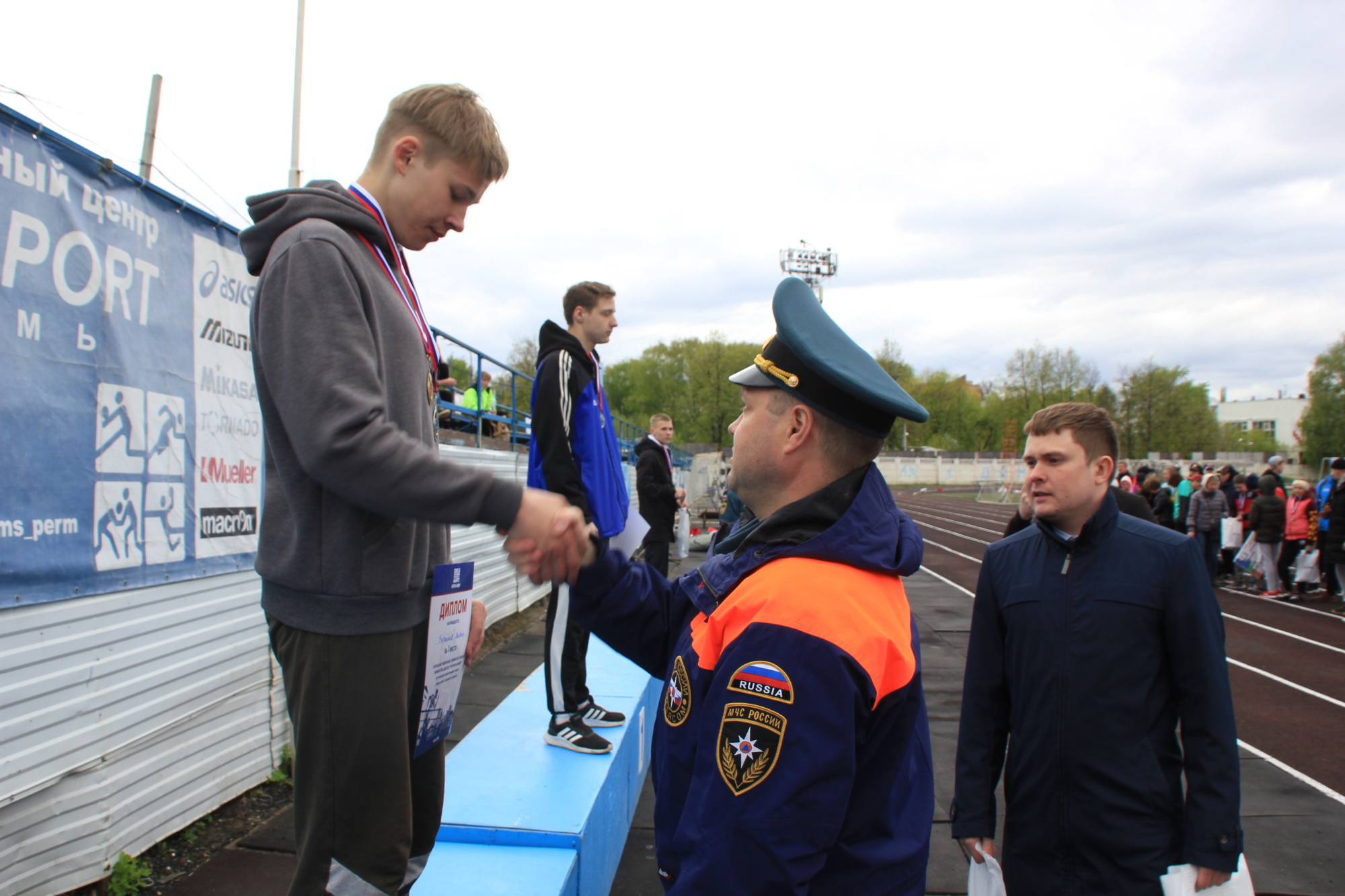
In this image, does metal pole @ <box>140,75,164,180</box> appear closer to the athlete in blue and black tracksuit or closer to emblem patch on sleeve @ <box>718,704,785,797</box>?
the athlete in blue and black tracksuit

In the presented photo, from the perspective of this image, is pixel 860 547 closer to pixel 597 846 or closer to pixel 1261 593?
pixel 597 846

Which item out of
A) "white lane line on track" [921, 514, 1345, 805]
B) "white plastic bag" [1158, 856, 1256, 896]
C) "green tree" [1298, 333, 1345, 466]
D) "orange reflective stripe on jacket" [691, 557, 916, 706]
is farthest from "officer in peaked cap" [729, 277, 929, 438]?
"green tree" [1298, 333, 1345, 466]

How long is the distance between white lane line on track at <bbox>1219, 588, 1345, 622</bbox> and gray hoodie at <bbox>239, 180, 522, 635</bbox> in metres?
13.7

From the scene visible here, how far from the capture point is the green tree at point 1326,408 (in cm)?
5022

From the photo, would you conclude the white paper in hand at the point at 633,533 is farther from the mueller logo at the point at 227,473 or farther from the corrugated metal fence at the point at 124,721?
the mueller logo at the point at 227,473

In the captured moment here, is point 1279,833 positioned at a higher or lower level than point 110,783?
lower

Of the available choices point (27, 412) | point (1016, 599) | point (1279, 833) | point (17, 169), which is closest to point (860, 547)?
point (1016, 599)

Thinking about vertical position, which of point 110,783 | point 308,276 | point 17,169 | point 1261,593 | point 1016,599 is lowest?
point 1261,593

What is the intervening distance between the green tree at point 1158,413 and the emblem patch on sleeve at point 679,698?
5906cm

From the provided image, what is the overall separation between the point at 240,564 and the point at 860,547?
12.4 ft

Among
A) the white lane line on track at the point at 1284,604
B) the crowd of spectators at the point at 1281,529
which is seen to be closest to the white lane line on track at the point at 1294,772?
the crowd of spectators at the point at 1281,529

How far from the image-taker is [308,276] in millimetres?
1336

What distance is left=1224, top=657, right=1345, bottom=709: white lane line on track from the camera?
6.91 meters

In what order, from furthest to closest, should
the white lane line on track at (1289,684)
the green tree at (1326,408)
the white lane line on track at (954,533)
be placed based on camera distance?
the green tree at (1326,408)
the white lane line on track at (954,533)
the white lane line on track at (1289,684)
